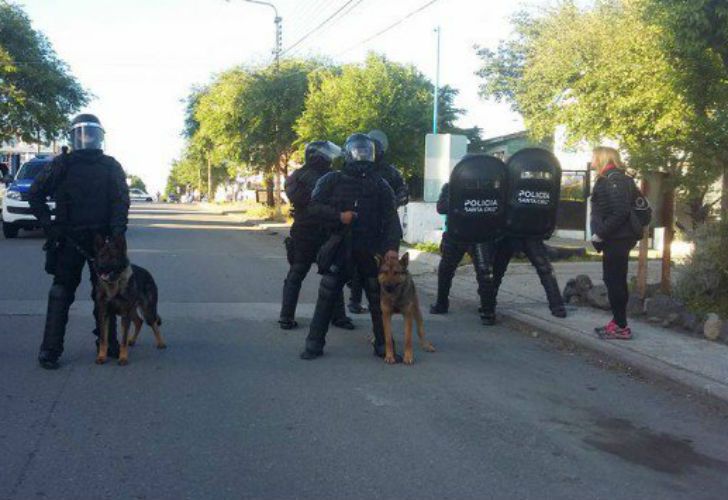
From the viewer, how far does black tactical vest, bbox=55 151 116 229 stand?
618 cm

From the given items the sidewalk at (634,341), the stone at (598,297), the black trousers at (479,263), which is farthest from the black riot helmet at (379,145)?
the stone at (598,297)

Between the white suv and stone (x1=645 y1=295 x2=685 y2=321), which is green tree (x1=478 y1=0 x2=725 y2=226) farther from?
the white suv

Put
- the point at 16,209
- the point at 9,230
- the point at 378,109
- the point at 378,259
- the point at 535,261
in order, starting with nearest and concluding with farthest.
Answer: the point at 378,259, the point at 535,261, the point at 16,209, the point at 9,230, the point at 378,109

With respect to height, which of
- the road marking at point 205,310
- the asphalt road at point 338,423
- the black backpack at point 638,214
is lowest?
the asphalt road at point 338,423

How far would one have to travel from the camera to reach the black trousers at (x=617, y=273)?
735 cm

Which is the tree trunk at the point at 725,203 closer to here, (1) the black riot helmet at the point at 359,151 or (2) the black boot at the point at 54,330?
(1) the black riot helmet at the point at 359,151

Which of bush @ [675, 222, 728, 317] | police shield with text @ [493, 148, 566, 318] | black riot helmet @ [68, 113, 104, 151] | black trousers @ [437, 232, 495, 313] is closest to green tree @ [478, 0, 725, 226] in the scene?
bush @ [675, 222, 728, 317]

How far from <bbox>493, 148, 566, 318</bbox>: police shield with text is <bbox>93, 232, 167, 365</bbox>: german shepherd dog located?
4.16 m

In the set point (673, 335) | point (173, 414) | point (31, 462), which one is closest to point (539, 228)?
point (673, 335)

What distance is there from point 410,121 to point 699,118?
18.3 m

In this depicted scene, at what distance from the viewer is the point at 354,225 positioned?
261 inches

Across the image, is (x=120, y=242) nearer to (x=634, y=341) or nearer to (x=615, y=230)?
(x=615, y=230)

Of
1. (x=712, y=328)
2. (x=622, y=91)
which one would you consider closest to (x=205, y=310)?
(x=712, y=328)

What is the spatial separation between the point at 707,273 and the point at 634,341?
160 cm
